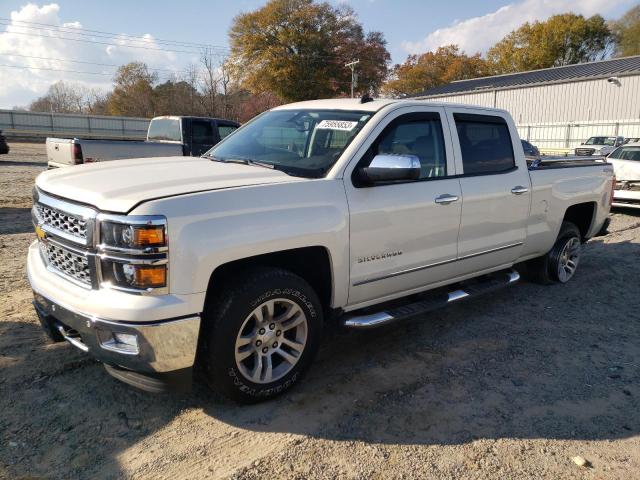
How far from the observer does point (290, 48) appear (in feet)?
148

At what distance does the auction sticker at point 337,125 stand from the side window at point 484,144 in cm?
110

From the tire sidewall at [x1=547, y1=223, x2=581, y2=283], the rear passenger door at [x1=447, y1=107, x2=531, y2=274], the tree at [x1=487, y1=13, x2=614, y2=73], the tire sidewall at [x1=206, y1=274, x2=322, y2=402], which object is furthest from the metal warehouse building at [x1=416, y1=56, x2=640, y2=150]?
the tire sidewall at [x1=206, y1=274, x2=322, y2=402]

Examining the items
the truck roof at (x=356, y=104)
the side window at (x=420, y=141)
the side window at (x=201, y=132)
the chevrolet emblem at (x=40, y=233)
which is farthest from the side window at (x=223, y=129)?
the chevrolet emblem at (x=40, y=233)

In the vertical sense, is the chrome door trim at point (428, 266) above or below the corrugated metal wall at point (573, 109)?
below

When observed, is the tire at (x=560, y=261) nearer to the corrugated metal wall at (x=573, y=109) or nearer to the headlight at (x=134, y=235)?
the headlight at (x=134, y=235)

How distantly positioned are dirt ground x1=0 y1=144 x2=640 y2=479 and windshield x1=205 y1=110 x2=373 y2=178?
1.58m

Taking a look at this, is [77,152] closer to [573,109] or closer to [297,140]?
[297,140]

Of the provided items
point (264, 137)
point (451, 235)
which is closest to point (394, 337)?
point (451, 235)

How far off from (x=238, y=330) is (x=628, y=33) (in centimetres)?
6668

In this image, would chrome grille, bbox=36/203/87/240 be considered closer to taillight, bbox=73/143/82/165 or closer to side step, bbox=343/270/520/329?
side step, bbox=343/270/520/329

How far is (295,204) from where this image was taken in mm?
3211

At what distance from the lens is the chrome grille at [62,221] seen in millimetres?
2891

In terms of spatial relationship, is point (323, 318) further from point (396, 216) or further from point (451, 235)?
point (451, 235)

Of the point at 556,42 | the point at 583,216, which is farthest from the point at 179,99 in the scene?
the point at 583,216
